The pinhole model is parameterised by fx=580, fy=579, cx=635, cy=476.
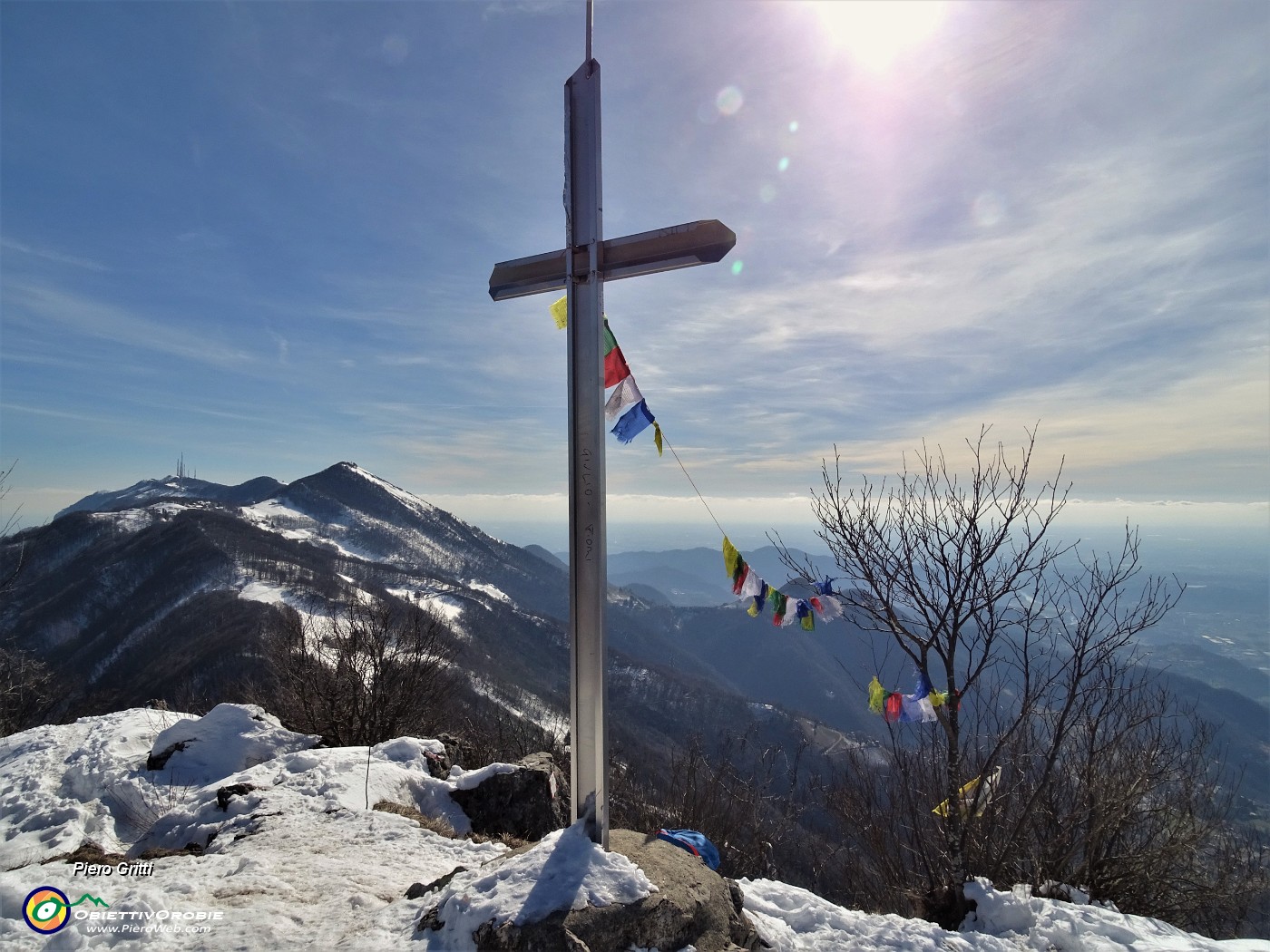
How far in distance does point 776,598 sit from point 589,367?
5.89m

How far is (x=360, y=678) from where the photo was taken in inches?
648

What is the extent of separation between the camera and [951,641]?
24.4ft

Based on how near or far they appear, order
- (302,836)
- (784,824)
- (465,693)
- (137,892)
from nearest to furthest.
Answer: (137,892), (302,836), (784,824), (465,693)

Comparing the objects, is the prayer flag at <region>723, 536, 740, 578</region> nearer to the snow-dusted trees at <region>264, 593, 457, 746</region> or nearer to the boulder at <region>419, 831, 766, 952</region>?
the boulder at <region>419, 831, 766, 952</region>

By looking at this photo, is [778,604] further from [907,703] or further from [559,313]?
[559,313]

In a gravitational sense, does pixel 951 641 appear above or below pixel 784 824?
above

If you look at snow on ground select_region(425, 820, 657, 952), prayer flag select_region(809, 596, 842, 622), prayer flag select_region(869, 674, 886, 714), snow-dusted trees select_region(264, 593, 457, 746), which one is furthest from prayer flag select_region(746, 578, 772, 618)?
snow-dusted trees select_region(264, 593, 457, 746)

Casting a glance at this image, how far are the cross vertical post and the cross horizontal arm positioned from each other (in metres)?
0.13

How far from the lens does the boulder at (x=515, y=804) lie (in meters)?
8.27

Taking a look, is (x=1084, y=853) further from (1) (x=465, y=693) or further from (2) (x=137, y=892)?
(1) (x=465, y=693)

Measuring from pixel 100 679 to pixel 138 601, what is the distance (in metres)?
26.3

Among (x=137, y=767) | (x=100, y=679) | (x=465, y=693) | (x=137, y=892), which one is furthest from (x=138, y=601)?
→ (x=137, y=892)

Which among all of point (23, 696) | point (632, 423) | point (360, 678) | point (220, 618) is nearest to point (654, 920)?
point (632, 423)

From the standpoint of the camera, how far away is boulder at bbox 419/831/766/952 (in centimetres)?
352
